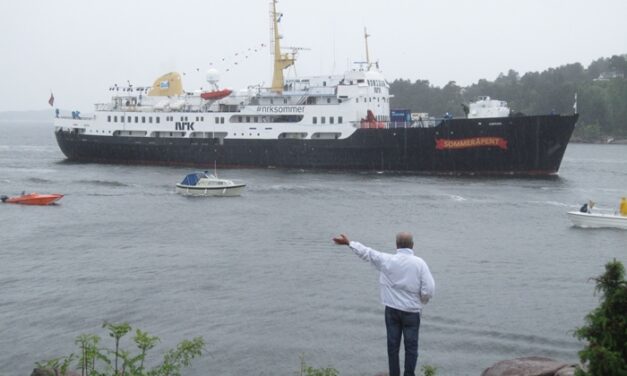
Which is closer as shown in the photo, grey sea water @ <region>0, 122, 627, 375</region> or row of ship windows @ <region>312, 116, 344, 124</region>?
grey sea water @ <region>0, 122, 627, 375</region>

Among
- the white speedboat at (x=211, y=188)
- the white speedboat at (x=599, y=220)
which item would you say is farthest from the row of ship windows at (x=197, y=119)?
the white speedboat at (x=599, y=220)

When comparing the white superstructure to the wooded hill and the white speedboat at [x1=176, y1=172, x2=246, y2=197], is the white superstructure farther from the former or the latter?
the wooded hill

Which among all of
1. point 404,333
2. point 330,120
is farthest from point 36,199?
point 404,333

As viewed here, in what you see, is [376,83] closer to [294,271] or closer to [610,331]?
[294,271]

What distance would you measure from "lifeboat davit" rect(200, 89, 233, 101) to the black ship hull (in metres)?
3.85

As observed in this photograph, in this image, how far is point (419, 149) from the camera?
47.8m

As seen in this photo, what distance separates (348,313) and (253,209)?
59.0 feet

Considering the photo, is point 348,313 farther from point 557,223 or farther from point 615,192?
point 615,192

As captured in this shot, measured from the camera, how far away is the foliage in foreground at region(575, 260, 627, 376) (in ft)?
21.9

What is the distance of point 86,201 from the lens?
1490 inches

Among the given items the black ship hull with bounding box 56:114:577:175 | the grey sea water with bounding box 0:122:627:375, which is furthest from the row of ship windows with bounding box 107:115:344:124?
the grey sea water with bounding box 0:122:627:375

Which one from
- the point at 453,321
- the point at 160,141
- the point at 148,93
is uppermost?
the point at 148,93

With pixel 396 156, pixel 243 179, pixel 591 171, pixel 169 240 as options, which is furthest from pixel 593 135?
pixel 169 240

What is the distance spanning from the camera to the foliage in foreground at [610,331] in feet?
21.9
